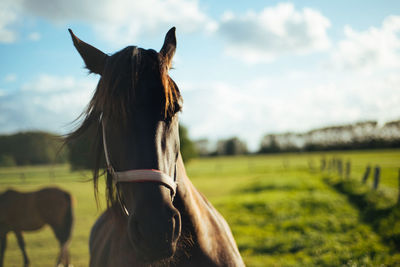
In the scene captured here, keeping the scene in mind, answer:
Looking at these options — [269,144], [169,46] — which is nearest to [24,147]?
[169,46]

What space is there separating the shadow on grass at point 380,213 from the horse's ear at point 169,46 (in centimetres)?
626

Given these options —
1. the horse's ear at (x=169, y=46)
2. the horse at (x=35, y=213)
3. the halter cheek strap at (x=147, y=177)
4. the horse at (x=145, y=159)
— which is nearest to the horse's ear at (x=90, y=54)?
the horse at (x=145, y=159)

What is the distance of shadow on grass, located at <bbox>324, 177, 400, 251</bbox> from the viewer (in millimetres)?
5741

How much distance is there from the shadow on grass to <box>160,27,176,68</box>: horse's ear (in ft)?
20.5

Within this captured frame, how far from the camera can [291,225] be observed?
24.6ft

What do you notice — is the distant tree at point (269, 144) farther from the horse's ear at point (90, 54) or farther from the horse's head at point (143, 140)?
the horse's head at point (143, 140)

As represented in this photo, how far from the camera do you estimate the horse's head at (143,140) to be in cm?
119

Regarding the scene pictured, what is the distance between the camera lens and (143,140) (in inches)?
52.6

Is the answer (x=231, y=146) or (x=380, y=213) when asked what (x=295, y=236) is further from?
(x=231, y=146)

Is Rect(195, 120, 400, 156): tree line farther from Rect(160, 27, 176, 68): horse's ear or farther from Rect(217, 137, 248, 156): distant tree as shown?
Rect(160, 27, 176, 68): horse's ear

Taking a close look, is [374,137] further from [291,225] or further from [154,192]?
[154,192]

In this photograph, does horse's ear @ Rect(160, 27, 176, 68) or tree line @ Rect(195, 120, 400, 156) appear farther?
tree line @ Rect(195, 120, 400, 156)

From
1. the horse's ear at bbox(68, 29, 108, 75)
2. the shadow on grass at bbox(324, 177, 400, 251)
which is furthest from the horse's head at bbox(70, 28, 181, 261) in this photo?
the shadow on grass at bbox(324, 177, 400, 251)

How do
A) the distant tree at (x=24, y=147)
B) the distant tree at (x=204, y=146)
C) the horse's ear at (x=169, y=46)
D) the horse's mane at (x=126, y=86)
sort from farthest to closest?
1. the distant tree at (x=204, y=146)
2. the distant tree at (x=24, y=147)
3. the horse's ear at (x=169, y=46)
4. the horse's mane at (x=126, y=86)
